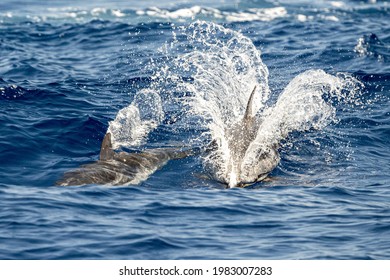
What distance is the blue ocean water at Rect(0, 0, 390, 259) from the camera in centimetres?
1195

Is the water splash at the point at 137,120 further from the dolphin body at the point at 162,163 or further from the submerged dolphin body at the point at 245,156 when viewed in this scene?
the submerged dolphin body at the point at 245,156

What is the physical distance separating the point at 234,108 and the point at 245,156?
10.9 ft

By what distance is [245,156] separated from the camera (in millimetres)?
16062

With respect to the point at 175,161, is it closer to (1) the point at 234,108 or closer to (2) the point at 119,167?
(2) the point at 119,167

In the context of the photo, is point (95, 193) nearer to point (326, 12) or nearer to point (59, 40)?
point (59, 40)

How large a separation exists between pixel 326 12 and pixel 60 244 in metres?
24.5

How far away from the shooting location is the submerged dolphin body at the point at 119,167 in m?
15.0

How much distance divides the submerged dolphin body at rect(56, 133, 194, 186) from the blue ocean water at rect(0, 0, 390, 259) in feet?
0.78

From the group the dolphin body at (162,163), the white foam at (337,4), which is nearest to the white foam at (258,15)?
the white foam at (337,4)

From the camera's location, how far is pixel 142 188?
14805 mm

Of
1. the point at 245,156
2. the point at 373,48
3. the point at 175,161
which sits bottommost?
the point at 175,161

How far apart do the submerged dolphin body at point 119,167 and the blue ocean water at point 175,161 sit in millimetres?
238

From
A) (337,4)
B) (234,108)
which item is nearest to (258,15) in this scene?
(337,4)
